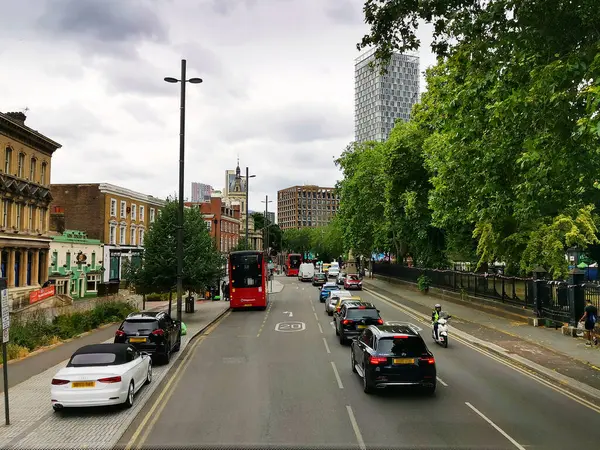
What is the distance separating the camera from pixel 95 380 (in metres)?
10.2

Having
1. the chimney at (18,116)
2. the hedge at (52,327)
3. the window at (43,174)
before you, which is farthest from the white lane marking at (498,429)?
the window at (43,174)

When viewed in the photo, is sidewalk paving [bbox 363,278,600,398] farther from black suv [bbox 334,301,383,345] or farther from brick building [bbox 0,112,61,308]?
brick building [bbox 0,112,61,308]

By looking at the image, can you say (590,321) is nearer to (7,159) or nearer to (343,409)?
(343,409)

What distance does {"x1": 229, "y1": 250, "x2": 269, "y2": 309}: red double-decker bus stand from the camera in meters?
33.8

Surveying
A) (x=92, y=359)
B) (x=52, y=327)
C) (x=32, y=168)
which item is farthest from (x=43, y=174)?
(x=92, y=359)

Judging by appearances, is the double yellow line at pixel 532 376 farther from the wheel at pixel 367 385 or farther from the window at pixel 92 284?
the window at pixel 92 284

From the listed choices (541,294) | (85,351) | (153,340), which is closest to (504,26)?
(85,351)

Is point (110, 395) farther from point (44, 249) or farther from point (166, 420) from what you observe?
point (44, 249)

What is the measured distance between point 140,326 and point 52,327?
7.95 m

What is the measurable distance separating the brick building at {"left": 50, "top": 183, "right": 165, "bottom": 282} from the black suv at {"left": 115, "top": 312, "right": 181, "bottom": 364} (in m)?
34.0

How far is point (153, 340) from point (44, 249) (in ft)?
89.3

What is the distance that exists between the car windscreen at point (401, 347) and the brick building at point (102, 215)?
40.4 metres

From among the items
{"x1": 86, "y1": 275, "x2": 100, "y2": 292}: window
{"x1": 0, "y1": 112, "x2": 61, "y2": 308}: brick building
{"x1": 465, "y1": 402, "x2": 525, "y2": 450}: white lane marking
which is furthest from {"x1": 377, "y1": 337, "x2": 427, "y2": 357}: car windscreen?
{"x1": 86, "y1": 275, "x2": 100, "y2": 292}: window

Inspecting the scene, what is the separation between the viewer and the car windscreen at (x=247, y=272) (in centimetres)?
3388
